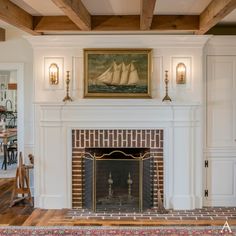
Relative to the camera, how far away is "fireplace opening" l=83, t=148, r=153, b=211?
495 centimetres

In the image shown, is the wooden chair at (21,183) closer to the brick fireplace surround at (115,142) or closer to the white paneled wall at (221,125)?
the brick fireplace surround at (115,142)

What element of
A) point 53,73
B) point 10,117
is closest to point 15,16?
point 53,73

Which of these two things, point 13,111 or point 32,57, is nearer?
point 32,57

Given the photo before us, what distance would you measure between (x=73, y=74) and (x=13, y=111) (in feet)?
20.6

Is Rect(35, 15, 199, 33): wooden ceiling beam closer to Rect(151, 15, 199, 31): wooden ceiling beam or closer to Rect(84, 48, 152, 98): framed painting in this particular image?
Rect(151, 15, 199, 31): wooden ceiling beam

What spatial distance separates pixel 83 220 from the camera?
15.0 feet

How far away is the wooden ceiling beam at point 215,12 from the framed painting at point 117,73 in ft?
2.89

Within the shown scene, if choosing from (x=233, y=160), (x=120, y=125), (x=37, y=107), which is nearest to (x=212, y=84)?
(x=233, y=160)

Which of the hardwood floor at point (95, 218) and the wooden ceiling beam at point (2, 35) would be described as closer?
the hardwood floor at point (95, 218)

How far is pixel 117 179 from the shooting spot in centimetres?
505

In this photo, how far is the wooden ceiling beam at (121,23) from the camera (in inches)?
185

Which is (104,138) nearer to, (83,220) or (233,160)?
(83,220)

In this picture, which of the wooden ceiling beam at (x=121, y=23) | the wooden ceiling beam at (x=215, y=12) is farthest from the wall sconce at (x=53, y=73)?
the wooden ceiling beam at (x=215, y=12)

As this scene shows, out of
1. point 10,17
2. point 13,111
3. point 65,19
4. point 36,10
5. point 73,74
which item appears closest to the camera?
point 10,17
